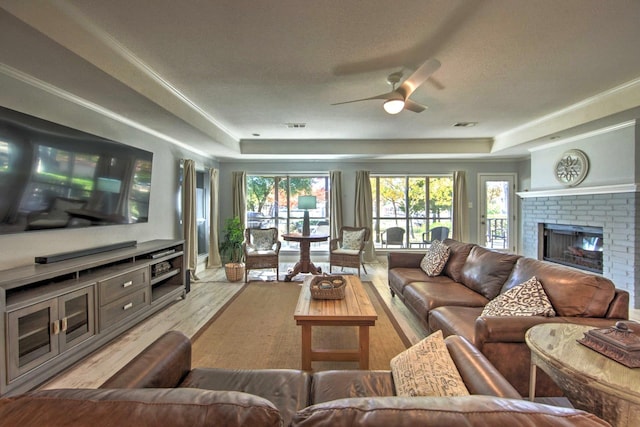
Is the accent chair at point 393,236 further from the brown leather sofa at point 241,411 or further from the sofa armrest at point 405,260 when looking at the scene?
the brown leather sofa at point 241,411

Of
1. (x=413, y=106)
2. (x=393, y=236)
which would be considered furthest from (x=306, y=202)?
(x=413, y=106)

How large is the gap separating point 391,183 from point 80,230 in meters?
5.60

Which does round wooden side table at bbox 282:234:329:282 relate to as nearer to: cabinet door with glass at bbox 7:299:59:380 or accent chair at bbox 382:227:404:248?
accent chair at bbox 382:227:404:248

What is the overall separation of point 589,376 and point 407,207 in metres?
5.71

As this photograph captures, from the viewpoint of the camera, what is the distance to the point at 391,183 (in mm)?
6754

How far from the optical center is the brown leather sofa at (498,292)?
175 cm

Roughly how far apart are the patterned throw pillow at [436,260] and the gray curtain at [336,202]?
9.30 ft

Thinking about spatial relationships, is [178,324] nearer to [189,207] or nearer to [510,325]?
[189,207]

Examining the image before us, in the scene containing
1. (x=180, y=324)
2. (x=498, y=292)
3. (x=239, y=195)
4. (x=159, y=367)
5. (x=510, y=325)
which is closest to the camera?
(x=159, y=367)

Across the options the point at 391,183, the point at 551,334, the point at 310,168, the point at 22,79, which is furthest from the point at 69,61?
the point at 391,183

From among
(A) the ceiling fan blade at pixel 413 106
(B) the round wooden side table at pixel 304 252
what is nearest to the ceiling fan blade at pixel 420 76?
(A) the ceiling fan blade at pixel 413 106

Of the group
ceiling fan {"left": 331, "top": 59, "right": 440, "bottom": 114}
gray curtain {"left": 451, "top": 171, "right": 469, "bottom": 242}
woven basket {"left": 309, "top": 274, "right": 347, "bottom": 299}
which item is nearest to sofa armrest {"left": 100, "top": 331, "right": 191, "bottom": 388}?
woven basket {"left": 309, "top": 274, "right": 347, "bottom": 299}

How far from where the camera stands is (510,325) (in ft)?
5.75

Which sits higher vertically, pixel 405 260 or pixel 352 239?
pixel 352 239
